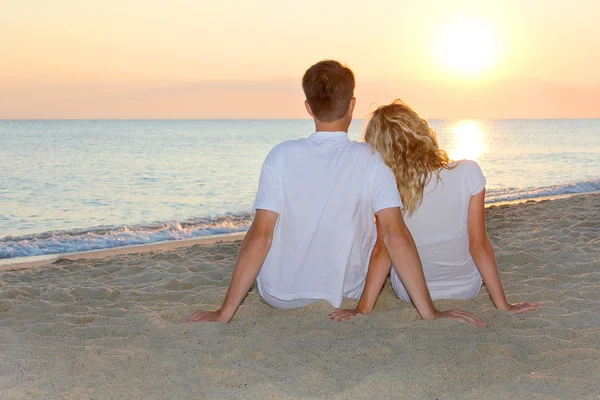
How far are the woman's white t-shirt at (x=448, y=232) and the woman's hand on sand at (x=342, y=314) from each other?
24.7 inches

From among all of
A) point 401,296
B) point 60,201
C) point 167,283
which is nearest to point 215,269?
point 167,283

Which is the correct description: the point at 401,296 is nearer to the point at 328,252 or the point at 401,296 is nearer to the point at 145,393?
the point at 328,252

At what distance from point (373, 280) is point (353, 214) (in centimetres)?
46

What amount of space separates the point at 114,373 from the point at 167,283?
243 centimetres

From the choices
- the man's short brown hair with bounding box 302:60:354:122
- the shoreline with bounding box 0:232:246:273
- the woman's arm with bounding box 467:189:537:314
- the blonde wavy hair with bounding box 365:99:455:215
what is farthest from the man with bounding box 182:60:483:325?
the shoreline with bounding box 0:232:246:273

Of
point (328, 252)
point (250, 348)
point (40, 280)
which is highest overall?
point (328, 252)

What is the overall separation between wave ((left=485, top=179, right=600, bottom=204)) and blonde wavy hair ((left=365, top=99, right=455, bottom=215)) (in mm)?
11553

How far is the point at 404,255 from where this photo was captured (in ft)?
12.1

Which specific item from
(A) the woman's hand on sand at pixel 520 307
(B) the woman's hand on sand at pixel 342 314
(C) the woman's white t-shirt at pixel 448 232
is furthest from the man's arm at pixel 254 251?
(A) the woman's hand on sand at pixel 520 307

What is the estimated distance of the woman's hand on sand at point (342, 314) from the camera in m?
3.96

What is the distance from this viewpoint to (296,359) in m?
3.34

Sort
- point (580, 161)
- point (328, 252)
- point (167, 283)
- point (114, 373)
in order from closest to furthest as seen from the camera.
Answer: point (114, 373) < point (328, 252) < point (167, 283) < point (580, 161)

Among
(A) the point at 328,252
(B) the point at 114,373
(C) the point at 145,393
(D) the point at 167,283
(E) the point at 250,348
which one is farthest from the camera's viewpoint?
(D) the point at 167,283

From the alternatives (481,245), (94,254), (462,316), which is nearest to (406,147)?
(481,245)
